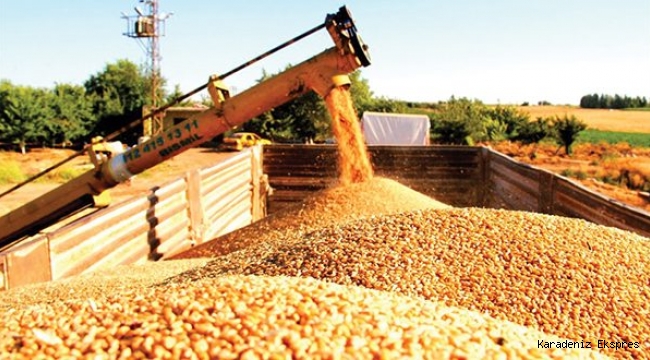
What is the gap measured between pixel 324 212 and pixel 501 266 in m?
2.51

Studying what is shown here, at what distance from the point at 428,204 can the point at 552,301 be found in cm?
311

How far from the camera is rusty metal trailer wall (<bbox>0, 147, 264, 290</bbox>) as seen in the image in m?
3.23

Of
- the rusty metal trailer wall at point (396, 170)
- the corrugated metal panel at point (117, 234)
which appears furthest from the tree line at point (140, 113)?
the corrugated metal panel at point (117, 234)

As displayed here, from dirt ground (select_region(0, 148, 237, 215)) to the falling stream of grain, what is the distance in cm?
556

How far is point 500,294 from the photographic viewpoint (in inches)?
103

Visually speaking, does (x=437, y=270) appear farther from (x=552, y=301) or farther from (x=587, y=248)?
(x=587, y=248)

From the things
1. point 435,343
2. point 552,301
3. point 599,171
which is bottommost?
point 599,171

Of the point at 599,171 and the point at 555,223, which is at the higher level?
the point at 555,223

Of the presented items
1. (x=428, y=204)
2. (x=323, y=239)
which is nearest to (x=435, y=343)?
(x=323, y=239)

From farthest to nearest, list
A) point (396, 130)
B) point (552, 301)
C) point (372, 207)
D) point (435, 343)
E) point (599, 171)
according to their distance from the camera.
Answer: point (599, 171), point (396, 130), point (372, 207), point (552, 301), point (435, 343)

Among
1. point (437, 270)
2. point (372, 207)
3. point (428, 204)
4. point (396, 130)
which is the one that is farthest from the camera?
point (396, 130)

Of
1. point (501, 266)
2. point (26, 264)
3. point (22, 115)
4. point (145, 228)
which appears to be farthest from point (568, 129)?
point (22, 115)

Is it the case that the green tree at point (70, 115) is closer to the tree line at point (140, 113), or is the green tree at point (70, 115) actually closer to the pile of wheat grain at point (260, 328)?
the tree line at point (140, 113)

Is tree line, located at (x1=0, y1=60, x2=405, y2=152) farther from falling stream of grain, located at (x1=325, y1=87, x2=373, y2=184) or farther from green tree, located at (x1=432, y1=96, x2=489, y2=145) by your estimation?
falling stream of grain, located at (x1=325, y1=87, x2=373, y2=184)
